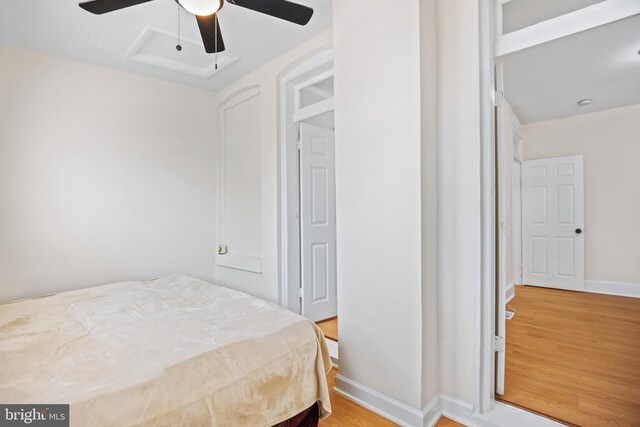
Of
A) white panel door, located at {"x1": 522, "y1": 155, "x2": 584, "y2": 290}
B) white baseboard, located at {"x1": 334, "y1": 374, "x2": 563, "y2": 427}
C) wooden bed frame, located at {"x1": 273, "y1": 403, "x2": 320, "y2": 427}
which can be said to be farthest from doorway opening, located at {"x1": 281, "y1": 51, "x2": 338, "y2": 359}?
white panel door, located at {"x1": 522, "y1": 155, "x2": 584, "y2": 290}

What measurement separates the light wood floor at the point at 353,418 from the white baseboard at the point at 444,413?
0.10 ft

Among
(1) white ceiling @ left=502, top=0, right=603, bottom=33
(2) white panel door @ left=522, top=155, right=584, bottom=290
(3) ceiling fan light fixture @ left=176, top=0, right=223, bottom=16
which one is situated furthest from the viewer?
(2) white panel door @ left=522, top=155, right=584, bottom=290

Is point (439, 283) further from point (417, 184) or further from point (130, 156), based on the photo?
point (130, 156)

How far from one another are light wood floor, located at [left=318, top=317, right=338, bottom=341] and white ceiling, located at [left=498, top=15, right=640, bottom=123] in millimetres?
2943

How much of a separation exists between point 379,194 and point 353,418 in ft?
4.33

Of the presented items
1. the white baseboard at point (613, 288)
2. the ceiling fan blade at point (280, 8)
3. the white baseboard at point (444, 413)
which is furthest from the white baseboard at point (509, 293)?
the ceiling fan blade at point (280, 8)

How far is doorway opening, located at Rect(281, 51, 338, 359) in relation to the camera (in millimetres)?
3033

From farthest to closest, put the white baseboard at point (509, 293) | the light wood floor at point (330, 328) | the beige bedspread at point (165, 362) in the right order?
the white baseboard at point (509, 293) < the light wood floor at point (330, 328) < the beige bedspread at point (165, 362)

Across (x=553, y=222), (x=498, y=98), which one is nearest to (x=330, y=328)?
(x=498, y=98)

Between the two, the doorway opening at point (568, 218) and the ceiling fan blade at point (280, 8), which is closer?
the ceiling fan blade at point (280, 8)

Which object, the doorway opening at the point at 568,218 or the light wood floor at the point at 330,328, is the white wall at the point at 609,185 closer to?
the doorway opening at the point at 568,218

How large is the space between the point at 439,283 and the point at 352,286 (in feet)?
1.76

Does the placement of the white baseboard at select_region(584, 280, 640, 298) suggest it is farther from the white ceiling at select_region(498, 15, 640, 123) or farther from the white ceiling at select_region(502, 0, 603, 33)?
the white ceiling at select_region(502, 0, 603, 33)

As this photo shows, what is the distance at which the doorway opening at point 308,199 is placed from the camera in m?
3.03
